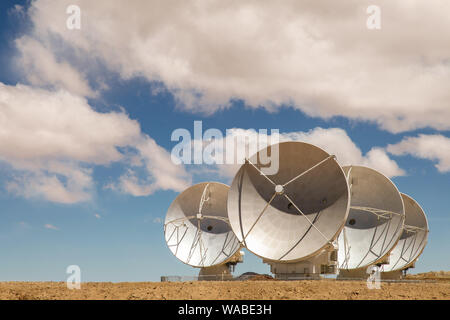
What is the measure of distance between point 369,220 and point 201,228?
16.7m

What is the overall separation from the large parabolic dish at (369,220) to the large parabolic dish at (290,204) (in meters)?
10.9

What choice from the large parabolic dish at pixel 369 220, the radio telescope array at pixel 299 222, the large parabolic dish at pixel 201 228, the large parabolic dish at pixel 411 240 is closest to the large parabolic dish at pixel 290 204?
the radio telescope array at pixel 299 222

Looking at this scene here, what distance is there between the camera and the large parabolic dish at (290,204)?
3981cm

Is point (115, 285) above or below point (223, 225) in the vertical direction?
below

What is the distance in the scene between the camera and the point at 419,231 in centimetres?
6200

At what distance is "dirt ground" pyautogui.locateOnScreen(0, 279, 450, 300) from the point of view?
2994 centimetres

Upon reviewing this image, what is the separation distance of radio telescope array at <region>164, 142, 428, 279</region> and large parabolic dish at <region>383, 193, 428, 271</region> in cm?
1093

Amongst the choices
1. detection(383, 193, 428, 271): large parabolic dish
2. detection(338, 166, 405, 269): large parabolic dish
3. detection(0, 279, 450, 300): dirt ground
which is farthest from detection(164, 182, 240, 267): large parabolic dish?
detection(0, 279, 450, 300): dirt ground

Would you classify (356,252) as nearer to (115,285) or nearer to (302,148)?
(302,148)

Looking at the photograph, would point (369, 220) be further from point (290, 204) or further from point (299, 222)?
point (299, 222)

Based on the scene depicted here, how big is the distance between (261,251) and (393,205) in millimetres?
15644

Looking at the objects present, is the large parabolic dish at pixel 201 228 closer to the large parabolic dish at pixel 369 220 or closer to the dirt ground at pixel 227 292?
the large parabolic dish at pixel 369 220

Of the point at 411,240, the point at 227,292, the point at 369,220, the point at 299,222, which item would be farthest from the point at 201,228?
the point at 411,240
